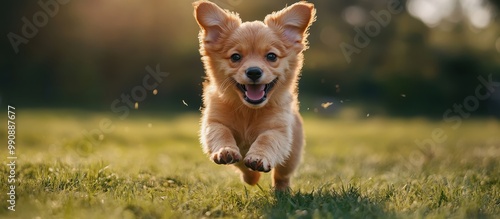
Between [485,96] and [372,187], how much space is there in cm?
1821

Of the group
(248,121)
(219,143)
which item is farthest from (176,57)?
(219,143)

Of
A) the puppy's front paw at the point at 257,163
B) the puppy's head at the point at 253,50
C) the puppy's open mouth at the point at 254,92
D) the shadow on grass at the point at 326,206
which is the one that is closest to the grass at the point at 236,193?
the shadow on grass at the point at 326,206

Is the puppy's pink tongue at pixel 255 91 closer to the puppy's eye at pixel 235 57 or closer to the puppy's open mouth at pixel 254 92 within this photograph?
the puppy's open mouth at pixel 254 92

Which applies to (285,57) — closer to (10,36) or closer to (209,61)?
(209,61)

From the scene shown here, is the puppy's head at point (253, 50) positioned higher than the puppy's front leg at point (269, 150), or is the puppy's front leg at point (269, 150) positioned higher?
the puppy's head at point (253, 50)

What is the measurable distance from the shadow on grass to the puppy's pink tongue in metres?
0.71

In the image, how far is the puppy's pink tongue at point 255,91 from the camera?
4.07 m

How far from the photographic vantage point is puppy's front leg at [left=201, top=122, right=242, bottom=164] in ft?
12.1

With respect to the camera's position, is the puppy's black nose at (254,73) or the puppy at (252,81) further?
the puppy at (252,81)

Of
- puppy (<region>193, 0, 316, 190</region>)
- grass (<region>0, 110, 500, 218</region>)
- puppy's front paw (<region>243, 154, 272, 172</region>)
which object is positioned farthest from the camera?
puppy (<region>193, 0, 316, 190</region>)

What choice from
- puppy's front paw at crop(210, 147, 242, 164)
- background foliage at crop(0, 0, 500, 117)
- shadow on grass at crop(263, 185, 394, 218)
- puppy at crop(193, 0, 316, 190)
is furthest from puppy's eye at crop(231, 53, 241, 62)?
background foliage at crop(0, 0, 500, 117)

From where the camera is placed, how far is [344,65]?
1831 centimetres

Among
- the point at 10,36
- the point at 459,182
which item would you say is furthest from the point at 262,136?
the point at 10,36

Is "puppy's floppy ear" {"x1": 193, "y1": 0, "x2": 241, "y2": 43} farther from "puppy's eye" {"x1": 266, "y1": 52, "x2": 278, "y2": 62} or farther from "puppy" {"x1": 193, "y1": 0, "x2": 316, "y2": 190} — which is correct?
"puppy's eye" {"x1": 266, "y1": 52, "x2": 278, "y2": 62}
